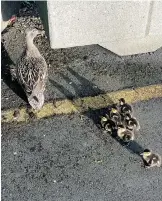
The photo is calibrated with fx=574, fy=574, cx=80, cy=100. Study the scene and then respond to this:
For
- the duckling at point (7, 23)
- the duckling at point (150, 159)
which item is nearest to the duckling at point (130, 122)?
the duckling at point (150, 159)

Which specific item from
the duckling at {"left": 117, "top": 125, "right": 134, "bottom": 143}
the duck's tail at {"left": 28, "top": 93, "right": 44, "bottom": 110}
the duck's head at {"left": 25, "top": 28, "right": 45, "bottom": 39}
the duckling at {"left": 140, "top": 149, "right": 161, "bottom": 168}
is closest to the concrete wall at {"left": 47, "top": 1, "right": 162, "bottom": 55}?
the duck's head at {"left": 25, "top": 28, "right": 45, "bottom": 39}

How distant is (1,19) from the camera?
5805mm

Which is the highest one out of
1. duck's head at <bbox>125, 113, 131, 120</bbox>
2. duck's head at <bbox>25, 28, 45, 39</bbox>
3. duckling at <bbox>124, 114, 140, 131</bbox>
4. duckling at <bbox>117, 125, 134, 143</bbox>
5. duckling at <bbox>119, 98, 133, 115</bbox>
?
duck's head at <bbox>25, 28, 45, 39</bbox>

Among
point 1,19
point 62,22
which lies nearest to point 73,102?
point 62,22

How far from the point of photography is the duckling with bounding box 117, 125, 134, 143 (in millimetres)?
4957

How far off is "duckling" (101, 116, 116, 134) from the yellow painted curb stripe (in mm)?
265

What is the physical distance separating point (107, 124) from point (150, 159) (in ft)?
1.64

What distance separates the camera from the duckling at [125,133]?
4957mm

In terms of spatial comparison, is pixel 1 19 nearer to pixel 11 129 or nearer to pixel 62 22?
pixel 62 22

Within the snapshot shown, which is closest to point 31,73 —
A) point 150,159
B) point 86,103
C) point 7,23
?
point 86,103

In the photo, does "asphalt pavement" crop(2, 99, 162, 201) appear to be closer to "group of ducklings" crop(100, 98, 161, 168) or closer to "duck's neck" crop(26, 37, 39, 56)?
"group of ducklings" crop(100, 98, 161, 168)

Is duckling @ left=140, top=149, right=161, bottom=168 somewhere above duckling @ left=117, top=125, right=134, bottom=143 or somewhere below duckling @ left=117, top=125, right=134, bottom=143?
below

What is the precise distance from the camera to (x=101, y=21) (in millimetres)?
5285

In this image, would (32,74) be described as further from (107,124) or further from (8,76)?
→ (107,124)
